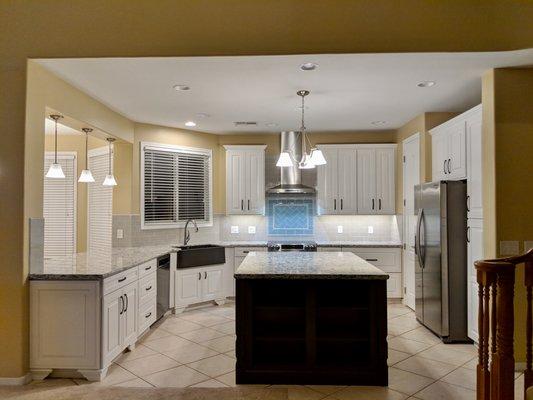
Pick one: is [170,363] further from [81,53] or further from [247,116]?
[247,116]

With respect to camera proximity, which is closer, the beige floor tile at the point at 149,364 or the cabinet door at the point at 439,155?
the beige floor tile at the point at 149,364

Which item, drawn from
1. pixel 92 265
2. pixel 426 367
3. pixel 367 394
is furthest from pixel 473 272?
pixel 92 265

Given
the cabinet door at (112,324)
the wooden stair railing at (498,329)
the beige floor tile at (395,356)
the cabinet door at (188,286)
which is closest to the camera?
the wooden stair railing at (498,329)

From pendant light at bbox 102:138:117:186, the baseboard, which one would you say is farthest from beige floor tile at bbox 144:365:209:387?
pendant light at bbox 102:138:117:186

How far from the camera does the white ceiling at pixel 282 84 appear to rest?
3361mm

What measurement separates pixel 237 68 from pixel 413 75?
5.45ft

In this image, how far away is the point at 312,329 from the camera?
3.20 m

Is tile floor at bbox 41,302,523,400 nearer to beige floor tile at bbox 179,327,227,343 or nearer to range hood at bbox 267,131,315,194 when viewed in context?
beige floor tile at bbox 179,327,227,343

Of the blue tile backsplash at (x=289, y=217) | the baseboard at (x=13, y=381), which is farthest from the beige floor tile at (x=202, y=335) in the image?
the blue tile backsplash at (x=289, y=217)

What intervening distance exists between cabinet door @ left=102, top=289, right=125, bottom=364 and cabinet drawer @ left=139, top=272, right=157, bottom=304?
1.74ft

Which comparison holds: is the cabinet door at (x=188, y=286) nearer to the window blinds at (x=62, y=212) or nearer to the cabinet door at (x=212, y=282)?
the cabinet door at (x=212, y=282)

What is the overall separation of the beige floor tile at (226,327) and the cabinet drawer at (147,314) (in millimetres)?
733

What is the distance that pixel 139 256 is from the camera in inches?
178

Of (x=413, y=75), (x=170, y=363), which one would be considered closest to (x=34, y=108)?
A: (x=170, y=363)
